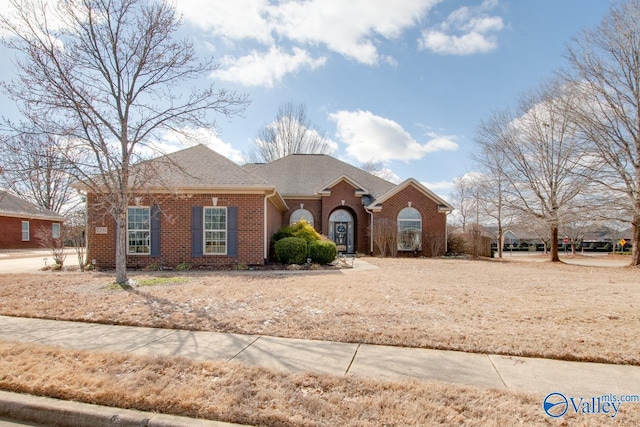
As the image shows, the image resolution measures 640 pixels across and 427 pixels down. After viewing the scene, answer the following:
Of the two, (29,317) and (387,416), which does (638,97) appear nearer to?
(387,416)

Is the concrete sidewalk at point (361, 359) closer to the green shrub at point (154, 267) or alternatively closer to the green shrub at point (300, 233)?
the green shrub at point (154, 267)

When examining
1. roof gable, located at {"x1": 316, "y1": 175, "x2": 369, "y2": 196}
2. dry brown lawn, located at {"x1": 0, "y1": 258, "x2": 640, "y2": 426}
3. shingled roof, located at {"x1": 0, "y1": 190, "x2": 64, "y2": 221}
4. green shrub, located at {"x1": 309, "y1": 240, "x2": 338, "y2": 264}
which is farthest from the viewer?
shingled roof, located at {"x1": 0, "y1": 190, "x2": 64, "y2": 221}

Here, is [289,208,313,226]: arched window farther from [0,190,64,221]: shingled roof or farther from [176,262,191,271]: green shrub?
[0,190,64,221]: shingled roof

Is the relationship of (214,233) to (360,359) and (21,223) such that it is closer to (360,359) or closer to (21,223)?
(360,359)

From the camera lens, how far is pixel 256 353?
4445 millimetres

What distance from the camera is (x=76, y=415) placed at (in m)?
3.12

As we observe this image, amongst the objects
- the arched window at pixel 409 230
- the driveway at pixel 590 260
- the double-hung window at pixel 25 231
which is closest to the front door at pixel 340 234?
the arched window at pixel 409 230

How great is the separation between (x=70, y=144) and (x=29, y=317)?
4710 mm

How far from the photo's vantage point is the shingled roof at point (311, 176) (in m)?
22.5

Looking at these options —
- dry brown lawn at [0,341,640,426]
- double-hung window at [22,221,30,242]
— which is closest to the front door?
dry brown lawn at [0,341,640,426]

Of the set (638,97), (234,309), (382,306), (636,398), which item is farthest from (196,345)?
(638,97)

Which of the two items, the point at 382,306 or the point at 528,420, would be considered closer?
the point at 528,420

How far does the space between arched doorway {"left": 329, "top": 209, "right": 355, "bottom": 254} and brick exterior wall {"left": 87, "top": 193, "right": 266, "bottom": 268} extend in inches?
367

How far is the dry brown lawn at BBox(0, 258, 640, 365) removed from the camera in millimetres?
4980
